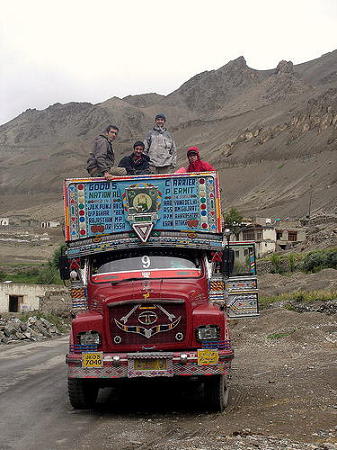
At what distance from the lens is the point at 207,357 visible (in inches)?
349

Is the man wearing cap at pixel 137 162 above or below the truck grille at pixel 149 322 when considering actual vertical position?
above

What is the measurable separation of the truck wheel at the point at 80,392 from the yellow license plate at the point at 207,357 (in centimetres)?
165

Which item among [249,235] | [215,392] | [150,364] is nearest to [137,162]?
[150,364]

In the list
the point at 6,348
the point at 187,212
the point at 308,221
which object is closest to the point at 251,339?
the point at 6,348

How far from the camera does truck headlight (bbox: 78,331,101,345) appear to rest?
359 inches

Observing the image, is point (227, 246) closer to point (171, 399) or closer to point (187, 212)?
point (187, 212)

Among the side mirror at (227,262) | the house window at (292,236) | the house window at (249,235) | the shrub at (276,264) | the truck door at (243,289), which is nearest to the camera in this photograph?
the side mirror at (227,262)

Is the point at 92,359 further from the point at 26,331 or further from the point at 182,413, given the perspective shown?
the point at 26,331

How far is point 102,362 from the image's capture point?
8930 millimetres

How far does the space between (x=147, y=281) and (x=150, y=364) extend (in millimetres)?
1235

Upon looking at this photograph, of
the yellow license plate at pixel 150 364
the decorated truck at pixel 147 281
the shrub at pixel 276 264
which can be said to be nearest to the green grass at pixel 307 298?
the shrub at pixel 276 264

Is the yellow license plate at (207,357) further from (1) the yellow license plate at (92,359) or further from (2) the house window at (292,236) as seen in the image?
(2) the house window at (292,236)

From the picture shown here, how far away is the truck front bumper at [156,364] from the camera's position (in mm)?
8805

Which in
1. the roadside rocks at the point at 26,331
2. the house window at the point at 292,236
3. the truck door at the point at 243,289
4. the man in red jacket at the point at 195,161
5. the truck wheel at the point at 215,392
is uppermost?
the house window at the point at 292,236
